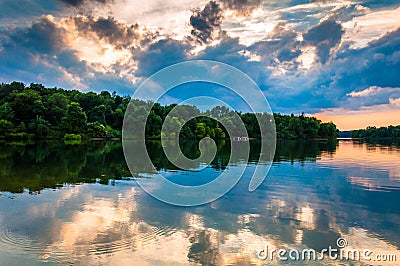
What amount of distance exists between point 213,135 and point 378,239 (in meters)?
87.0

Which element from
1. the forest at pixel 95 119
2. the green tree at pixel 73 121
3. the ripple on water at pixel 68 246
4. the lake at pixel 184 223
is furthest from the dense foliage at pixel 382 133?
the ripple on water at pixel 68 246

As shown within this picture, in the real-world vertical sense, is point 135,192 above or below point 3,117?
below

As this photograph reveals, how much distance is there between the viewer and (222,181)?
1611 centimetres

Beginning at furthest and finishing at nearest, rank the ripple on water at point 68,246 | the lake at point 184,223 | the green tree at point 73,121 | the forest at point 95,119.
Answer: the green tree at point 73,121
the forest at point 95,119
the lake at point 184,223
the ripple on water at point 68,246

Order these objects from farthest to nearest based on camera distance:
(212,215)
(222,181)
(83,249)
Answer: (222,181), (212,215), (83,249)

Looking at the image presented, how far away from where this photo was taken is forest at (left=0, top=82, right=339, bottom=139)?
2414 inches

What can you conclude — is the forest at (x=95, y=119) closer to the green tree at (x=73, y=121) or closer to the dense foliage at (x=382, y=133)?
the green tree at (x=73, y=121)

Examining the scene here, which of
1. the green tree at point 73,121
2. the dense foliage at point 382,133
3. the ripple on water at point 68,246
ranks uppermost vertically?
the dense foliage at point 382,133

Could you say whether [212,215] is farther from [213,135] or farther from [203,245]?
[213,135]

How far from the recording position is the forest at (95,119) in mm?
61312

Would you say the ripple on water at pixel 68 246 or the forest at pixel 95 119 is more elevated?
the forest at pixel 95 119

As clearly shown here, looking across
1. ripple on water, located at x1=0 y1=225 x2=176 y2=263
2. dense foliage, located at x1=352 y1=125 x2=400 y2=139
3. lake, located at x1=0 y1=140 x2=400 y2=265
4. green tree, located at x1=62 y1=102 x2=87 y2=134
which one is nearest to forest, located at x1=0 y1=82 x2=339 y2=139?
green tree, located at x1=62 y1=102 x2=87 y2=134

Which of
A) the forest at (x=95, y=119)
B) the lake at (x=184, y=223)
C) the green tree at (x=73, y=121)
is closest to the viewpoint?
the lake at (x=184, y=223)

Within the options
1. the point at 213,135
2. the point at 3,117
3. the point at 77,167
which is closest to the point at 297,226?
the point at 77,167
